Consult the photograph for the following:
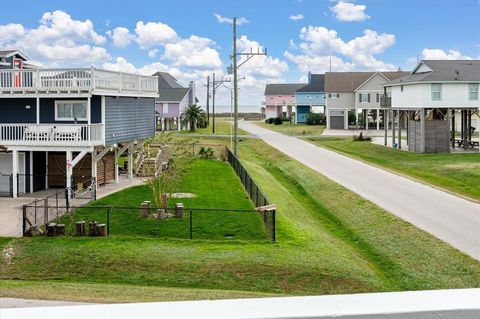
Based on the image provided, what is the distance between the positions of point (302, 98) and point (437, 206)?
71.1 m

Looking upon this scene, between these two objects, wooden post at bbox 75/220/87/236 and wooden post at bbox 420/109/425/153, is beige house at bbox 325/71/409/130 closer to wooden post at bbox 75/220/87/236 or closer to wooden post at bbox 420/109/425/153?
wooden post at bbox 420/109/425/153

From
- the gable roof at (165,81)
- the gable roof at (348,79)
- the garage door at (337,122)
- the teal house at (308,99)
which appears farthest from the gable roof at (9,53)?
the teal house at (308,99)

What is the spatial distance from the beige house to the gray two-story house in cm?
5209

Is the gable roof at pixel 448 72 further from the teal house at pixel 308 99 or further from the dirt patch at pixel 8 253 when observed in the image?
the teal house at pixel 308 99

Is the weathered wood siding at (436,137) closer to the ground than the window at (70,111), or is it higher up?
closer to the ground

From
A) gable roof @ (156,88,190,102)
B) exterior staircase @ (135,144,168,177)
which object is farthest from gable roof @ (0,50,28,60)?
gable roof @ (156,88,190,102)

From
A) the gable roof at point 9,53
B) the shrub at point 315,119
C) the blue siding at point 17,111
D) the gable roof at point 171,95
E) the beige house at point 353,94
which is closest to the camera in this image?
the blue siding at point 17,111

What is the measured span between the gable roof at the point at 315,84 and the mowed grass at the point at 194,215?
6672 cm

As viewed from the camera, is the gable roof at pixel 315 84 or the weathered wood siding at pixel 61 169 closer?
the weathered wood siding at pixel 61 169

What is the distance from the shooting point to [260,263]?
13828 mm

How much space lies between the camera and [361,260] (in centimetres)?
1530

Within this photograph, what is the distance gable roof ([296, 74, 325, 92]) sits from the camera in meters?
92.4

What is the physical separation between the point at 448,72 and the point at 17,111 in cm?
2998

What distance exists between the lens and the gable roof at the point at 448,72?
41531 mm
